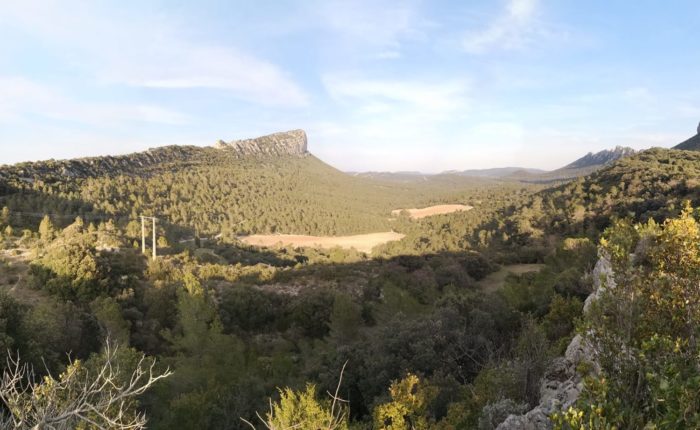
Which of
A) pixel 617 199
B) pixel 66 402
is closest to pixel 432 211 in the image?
pixel 617 199

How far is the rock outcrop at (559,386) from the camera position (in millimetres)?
7285

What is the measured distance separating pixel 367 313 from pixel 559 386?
17.6 m

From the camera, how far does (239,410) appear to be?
12.7 meters

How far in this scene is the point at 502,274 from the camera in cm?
3812

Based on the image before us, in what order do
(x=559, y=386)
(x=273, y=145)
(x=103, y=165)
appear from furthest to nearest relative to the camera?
(x=273, y=145) < (x=103, y=165) < (x=559, y=386)

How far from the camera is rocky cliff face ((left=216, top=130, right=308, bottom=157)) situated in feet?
451

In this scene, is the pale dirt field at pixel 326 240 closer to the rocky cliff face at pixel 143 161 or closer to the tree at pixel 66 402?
the rocky cliff face at pixel 143 161

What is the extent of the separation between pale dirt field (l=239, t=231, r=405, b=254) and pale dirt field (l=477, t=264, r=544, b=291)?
33.3 m

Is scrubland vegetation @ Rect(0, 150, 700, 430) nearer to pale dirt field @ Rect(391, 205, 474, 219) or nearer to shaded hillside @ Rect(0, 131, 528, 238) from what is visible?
shaded hillside @ Rect(0, 131, 528, 238)

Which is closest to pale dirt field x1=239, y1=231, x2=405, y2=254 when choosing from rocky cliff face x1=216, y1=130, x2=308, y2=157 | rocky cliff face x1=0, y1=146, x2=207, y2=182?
rocky cliff face x1=0, y1=146, x2=207, y2=182

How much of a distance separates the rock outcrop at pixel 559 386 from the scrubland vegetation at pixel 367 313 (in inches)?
14.8

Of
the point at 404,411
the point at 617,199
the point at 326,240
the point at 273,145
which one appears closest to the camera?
the point at 404,411

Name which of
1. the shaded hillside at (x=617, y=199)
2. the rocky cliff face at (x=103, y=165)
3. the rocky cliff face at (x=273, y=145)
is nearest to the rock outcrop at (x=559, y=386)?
the shaded hillside at (x=617, y=199)

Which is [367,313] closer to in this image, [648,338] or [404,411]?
[404,411]
